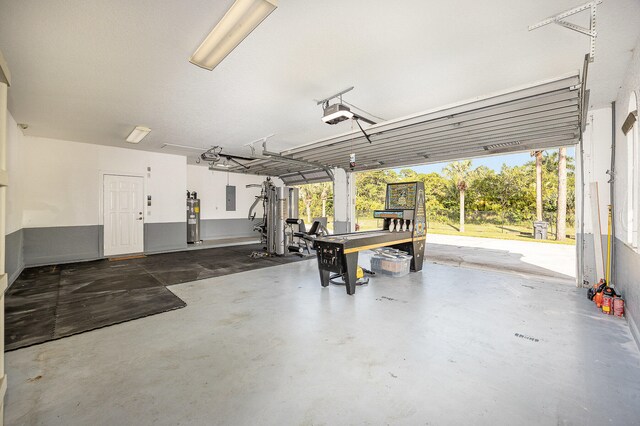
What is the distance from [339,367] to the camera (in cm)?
232

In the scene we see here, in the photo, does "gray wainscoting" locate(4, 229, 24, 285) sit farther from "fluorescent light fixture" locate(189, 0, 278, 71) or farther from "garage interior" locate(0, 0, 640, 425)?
"fluorescent light fixture" locate(189, 0, 278, 71)

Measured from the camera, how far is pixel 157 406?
1.86 metres

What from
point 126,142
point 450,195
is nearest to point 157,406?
point 126,142

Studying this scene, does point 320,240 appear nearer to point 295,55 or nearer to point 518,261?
point 295,55

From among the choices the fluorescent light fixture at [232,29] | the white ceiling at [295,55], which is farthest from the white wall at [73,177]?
the fluorescent light fixture at [232,29]

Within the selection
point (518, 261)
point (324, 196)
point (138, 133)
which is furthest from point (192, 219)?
point (324, 196)

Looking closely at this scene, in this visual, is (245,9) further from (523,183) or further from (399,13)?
(523,183)

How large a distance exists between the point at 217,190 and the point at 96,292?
23.2ft

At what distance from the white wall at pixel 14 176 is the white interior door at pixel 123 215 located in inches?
61.9

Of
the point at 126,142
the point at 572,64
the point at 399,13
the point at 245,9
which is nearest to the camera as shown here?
the point at 245,9

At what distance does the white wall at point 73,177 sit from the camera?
245 inches

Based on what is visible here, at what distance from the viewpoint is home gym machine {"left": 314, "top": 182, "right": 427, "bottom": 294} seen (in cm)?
435

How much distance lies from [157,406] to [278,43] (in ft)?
11.0

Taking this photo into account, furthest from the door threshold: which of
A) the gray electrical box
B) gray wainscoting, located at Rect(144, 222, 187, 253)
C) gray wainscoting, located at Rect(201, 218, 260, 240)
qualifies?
the gray electrical box
